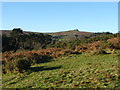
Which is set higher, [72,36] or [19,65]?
[72,36]

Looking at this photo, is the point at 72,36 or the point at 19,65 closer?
the point at 19,65

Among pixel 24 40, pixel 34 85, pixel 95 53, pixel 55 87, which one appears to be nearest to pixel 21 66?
pixel 34 85

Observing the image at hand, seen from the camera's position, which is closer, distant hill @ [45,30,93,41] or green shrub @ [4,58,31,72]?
green shrub @ [4,58,31,72]

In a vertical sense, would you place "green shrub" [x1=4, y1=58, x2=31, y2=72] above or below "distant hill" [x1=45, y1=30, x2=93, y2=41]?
below

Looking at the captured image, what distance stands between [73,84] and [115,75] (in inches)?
83.6

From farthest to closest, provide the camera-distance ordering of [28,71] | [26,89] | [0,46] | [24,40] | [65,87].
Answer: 1. [24,40]
2. [0,46]
3. [28,71]
4. [26,89]
5. [65,87]

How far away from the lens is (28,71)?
13.2 metres

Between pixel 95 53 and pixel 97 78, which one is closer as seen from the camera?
pixel 97 78

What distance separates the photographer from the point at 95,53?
64.8 ft

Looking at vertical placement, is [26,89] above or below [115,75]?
below

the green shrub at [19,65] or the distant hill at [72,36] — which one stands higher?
the distant hill at [72,36]

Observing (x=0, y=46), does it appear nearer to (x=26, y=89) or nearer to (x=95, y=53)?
(x=95, y=53)

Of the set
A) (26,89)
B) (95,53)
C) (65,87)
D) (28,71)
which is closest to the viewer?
(65,87)

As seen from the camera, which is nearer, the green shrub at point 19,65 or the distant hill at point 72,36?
the green shrub at point 19,65
